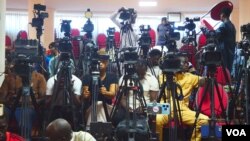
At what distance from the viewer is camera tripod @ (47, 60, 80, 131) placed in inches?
172

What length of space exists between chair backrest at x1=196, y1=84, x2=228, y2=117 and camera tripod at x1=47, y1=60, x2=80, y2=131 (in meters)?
1.23

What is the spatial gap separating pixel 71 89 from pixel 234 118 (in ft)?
5.34

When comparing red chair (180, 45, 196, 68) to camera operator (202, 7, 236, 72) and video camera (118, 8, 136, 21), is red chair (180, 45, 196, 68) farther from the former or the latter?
video camera (118, 8, 136, 21)

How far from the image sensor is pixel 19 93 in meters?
4.23

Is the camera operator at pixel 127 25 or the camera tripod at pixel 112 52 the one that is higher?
the camera operator at pixel 127 25

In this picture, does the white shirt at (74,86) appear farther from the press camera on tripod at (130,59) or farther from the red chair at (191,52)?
the red chair at (191,52)

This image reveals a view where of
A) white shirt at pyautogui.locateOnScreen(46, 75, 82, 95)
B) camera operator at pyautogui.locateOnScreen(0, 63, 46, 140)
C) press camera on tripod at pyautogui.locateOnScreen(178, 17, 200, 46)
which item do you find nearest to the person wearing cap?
white shirt at pyautogui.locateOnScreen(46, 75, 82, 95)

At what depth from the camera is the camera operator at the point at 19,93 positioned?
4.25 m

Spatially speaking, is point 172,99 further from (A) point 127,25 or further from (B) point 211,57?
(A) point 127,25

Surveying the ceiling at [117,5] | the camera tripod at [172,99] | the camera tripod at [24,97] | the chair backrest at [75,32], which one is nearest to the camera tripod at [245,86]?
the camera tripod at [172,99]

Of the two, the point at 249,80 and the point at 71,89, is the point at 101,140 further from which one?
the point at 249,80

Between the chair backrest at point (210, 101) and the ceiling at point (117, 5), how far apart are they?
5.61 meters

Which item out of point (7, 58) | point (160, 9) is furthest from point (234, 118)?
point (160, 9)

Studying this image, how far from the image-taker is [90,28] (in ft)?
21.7
